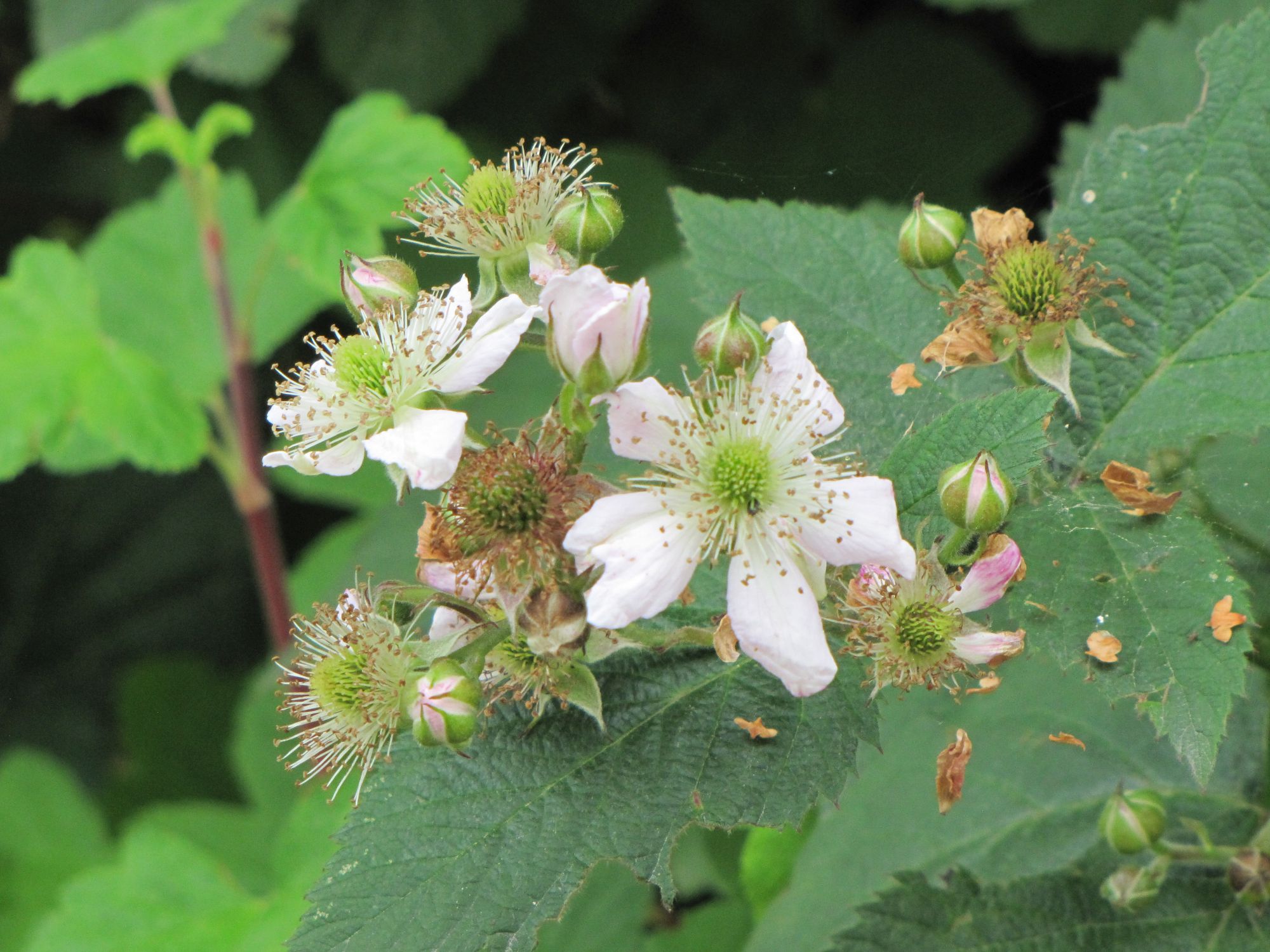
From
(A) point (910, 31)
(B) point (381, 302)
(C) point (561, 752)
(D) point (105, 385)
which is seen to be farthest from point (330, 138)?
(A) point (910, 31)

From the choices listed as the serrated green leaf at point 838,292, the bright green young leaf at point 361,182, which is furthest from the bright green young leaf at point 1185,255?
the bright green young leaf at point 361,182

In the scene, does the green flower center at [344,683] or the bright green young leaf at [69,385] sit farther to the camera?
the bright green young leaf at [69,385]

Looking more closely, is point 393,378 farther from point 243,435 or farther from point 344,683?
point 243,435

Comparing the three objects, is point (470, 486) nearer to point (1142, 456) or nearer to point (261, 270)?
point (1142, 456)

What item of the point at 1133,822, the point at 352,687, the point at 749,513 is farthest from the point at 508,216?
the point at 1133,822

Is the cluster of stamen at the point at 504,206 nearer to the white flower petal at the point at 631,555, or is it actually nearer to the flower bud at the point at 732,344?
the flower bud at the point at 732,344
